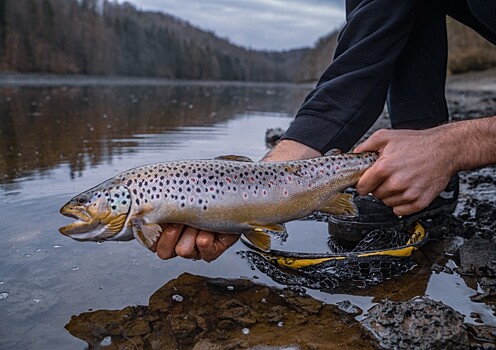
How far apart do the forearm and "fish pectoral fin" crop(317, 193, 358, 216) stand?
22.5 inches

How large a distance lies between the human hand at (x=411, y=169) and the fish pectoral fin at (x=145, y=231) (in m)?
1.05

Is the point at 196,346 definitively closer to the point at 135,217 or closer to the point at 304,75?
the point at 135,217

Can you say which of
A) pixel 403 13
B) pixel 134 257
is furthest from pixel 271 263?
pixel 403 13

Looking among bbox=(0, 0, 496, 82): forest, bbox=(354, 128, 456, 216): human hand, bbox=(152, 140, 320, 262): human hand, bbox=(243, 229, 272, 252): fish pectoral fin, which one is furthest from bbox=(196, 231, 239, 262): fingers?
bbox=(0, 0, 496, 82): forest

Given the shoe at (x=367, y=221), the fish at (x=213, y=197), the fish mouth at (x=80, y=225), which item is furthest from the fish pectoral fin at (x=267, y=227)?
the shoe at (x=367, y=221)

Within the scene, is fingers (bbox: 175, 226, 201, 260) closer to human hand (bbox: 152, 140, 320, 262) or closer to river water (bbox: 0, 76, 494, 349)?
human hand (bbox: 152, 140, 320, 262)

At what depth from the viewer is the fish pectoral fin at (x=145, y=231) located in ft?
8.35

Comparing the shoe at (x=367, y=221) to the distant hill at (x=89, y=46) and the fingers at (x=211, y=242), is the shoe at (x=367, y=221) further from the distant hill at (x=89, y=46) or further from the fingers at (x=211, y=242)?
the distant hill at (x=89, y=46)

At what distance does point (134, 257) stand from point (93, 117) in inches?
408

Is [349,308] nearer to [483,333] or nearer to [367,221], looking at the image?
[483,333]

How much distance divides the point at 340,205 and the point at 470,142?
73cm

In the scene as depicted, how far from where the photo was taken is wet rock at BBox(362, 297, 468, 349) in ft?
7.47

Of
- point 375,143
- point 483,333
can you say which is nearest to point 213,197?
point 375,143

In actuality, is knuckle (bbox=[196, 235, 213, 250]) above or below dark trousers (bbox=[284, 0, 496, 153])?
below
